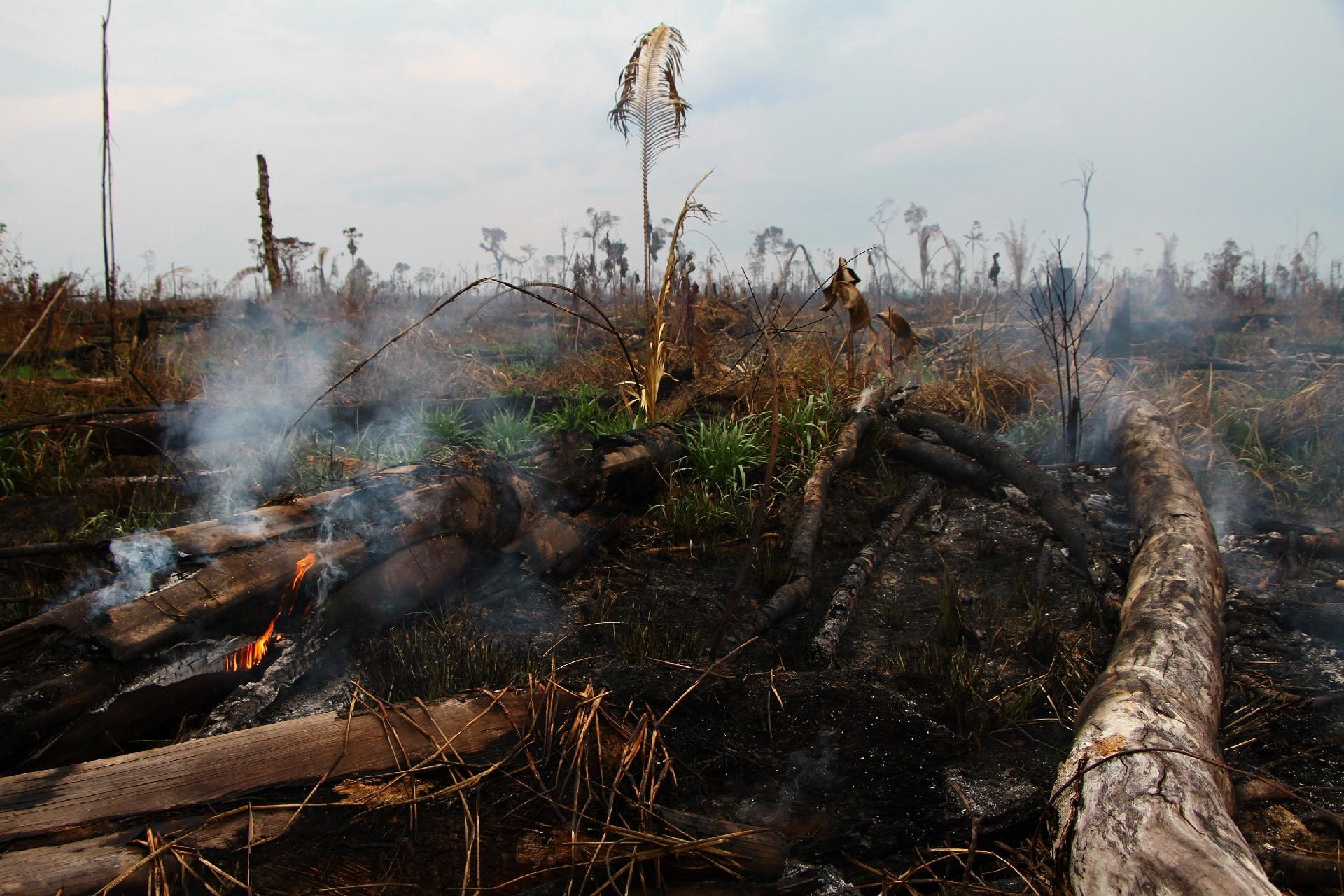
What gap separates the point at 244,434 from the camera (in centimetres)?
549

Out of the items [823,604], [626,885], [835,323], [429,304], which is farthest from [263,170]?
[626,885]

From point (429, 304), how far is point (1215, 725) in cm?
1307

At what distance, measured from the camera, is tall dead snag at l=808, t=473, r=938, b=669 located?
3.23 m

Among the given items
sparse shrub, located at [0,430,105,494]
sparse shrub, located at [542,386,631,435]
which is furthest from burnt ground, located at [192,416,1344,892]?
sparse shrub, located at [0,430,105,494]

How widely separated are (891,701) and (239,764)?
6.31 feet

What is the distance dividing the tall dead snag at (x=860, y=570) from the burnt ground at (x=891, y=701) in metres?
0.08

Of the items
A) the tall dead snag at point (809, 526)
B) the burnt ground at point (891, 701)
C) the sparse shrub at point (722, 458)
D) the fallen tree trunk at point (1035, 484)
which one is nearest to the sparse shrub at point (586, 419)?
the sparse shrub at point (722, 458)

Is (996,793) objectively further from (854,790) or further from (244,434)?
(244,434)

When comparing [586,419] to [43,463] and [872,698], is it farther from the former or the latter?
[872,698]

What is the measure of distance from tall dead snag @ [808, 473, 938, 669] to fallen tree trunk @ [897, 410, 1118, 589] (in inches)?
16.5

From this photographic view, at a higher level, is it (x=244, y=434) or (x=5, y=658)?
(x=244, y=434)

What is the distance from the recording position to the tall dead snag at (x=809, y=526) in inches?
134

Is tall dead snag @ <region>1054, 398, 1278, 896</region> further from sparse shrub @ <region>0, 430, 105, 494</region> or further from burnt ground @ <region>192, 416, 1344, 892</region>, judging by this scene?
sparse shrub @ <region>0, 430, 105, 494</region>

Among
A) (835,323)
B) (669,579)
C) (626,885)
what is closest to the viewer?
(626,885)
